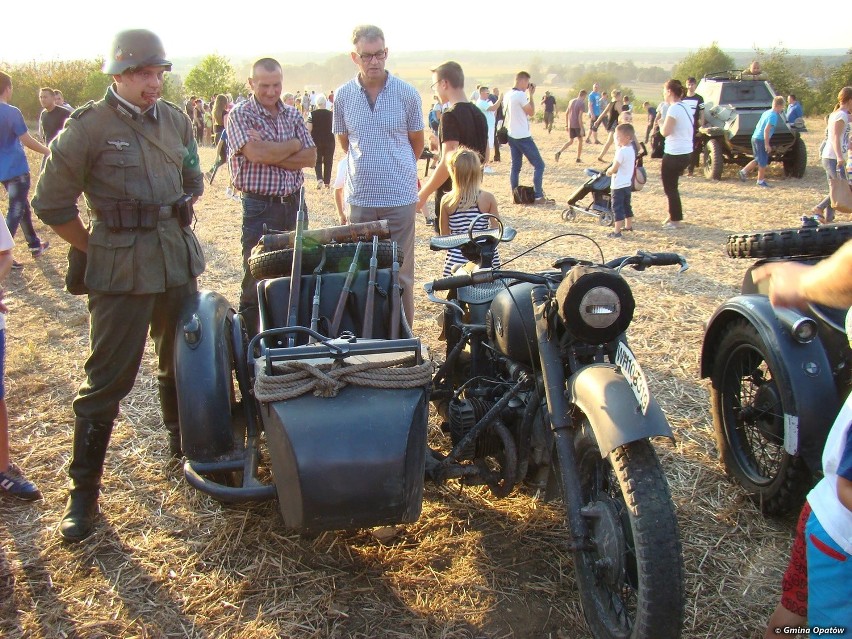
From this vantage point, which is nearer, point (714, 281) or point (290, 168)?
point (290, 168)

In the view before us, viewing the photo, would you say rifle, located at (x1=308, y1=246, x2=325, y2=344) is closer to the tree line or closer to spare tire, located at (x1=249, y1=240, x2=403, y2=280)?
spare tire, located at (x1=249, y1=240, x2=403, y2=280)

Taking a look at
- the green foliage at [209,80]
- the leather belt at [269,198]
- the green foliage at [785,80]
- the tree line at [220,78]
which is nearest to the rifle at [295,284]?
the leather belt at [269,198]

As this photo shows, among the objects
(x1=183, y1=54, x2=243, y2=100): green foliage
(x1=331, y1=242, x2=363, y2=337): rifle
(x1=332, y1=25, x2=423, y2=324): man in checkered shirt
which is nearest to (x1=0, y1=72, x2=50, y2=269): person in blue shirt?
(x1=332, y1=25, x2=423, y2=324): man in checkered shirt

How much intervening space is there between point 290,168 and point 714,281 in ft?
13.9

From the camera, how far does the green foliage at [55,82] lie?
3100 centimetres

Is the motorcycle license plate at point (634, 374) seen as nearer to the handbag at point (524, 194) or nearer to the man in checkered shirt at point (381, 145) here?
the man in checkered shirt at point (381, 145)

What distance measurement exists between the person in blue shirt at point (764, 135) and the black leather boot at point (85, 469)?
11910 mm

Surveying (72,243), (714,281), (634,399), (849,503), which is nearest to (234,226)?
(714,281)

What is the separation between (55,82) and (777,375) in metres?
35.5

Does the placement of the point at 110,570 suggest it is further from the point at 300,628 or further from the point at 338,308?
the point at 338,308

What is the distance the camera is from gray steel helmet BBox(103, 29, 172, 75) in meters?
3.05

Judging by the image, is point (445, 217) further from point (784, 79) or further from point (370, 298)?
point (784, 79)

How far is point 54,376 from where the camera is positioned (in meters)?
4.84

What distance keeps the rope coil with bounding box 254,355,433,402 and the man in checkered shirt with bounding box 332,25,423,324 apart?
6.77ft
